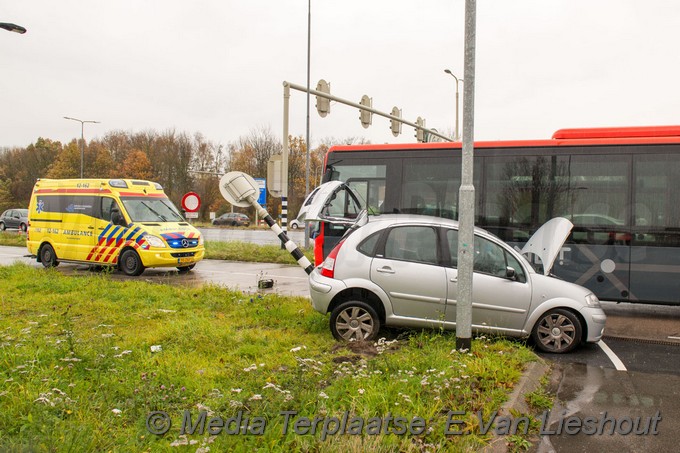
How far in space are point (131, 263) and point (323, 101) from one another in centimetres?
791

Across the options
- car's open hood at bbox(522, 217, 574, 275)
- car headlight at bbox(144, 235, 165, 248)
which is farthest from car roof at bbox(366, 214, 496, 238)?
car headlight at bbox(144, 235, 165, 248)

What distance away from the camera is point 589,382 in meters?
5.69

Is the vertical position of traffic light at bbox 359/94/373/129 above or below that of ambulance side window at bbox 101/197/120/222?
above

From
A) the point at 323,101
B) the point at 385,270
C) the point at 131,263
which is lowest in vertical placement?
the point at 131,263

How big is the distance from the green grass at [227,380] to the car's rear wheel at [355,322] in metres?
0.24

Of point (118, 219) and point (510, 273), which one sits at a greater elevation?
point (118, 219)

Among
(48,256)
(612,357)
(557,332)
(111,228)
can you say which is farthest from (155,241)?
(612,357)

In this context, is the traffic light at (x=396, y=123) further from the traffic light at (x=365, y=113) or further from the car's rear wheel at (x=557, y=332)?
the car's rear wheel at (x=557, y=332)

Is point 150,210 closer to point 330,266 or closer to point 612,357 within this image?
point 330,266

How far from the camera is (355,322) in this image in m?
6.84

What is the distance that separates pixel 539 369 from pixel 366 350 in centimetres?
185

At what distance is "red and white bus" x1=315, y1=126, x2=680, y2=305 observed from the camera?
916 centimetres

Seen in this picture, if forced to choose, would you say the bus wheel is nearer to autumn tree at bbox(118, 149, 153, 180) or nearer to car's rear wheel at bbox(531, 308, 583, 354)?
car's rear wheel at bbox(531, 308, 583, 354)

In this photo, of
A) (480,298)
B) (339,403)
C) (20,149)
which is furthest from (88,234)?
(20,149)
